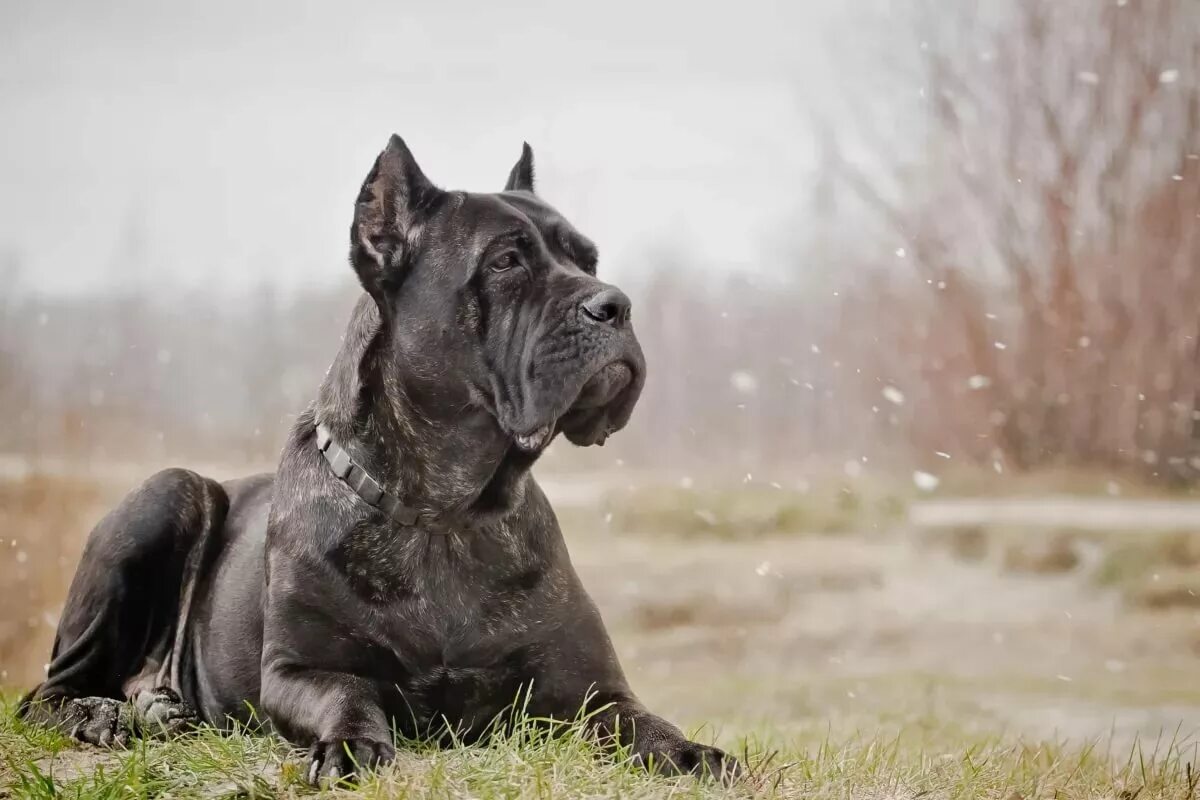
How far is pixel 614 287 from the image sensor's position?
2.71m

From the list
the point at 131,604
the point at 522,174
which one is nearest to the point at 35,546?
the point at 131,604

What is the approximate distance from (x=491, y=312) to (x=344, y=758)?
1.03 m

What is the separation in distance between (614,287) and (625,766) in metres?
1.03

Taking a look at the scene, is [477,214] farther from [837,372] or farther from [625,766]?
[837,372]

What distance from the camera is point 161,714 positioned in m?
3.16

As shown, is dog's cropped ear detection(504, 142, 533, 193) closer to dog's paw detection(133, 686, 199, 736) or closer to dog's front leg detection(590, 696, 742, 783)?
dog's front leg detection(590, 696, 742, 783)

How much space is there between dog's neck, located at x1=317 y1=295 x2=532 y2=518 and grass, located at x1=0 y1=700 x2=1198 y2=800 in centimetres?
56

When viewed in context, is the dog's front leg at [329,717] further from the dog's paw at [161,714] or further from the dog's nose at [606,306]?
the dog's nose at [606,306]

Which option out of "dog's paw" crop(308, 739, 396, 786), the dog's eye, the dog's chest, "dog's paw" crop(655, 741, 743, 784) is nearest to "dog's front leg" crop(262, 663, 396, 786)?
"dog's paw" crop(308, 739, 396, 786)

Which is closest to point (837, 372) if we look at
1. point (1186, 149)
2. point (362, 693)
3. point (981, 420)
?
point (981, 420)

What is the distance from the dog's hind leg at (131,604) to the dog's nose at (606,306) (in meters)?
1.52

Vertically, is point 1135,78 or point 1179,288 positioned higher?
point 1135,78

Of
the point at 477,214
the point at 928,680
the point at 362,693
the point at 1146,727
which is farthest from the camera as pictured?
the point at 928,680

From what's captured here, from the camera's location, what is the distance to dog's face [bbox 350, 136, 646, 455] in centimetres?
268
